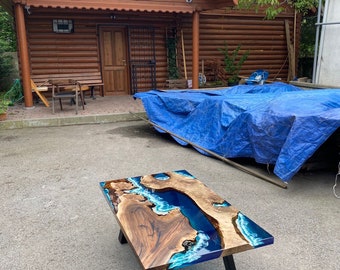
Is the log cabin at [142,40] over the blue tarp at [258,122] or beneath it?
over

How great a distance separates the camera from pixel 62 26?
948 cm

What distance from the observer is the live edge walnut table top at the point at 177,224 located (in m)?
1.77

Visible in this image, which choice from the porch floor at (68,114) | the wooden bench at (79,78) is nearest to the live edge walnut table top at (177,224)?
the porch floor at (68,114)

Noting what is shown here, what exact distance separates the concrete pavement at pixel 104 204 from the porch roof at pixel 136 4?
3505 millimetres

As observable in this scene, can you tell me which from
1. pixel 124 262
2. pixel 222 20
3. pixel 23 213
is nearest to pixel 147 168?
pixel 23 213

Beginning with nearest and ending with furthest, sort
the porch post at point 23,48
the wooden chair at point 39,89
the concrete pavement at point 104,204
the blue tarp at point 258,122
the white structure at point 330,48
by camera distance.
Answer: the concrete pavement at point 104,204, the blue tarp at point 258,122, the white structure at point 330,48, the porch post at point 23,48, the wooden chair at point 39,89

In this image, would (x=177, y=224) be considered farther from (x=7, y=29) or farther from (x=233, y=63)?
(x=7, y=29)

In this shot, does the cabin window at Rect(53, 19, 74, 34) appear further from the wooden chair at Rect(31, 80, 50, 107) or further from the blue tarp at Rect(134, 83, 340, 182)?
the blue tarp at Rect(134, 83, 340, 182)

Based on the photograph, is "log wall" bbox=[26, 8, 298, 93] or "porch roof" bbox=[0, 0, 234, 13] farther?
"log wall" bbox=[26, 8, 298, 93]

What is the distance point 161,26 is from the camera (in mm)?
10547

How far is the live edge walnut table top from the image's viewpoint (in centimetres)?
177

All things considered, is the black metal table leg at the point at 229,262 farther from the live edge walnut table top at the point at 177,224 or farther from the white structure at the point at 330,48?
the white structure at the point at 330,48

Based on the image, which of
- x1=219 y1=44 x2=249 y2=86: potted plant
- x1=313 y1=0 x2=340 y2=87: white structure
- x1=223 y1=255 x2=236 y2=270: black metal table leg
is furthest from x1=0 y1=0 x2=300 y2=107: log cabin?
x1=223 y1=255 x2=236 y2=270: black metal table leg

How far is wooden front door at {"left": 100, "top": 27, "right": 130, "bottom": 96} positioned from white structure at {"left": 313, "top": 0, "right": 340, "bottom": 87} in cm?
551
